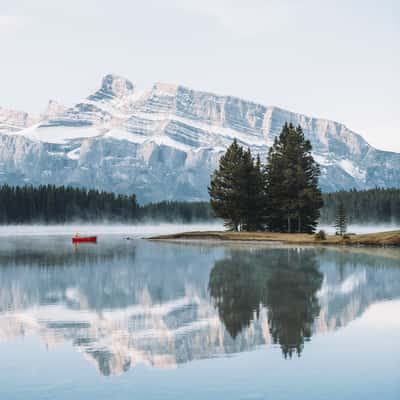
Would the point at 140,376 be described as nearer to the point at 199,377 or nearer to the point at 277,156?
the point at 199,377

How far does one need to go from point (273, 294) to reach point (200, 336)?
426 inches

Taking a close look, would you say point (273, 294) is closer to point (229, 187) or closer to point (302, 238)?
point (302, 238)

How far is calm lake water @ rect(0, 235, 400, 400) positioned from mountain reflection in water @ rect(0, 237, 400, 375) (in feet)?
0.17

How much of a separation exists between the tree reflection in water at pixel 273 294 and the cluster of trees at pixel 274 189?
130ft

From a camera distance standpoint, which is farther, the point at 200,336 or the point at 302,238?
the point at 302,238

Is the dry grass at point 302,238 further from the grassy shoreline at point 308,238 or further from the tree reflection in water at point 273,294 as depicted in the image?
the tree reflection in water at point 273,294

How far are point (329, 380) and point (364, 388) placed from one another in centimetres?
91

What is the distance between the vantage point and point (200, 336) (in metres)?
20.9

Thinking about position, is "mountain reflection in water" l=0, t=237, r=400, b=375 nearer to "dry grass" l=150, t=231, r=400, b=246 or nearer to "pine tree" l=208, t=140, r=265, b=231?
"dry grass" l=150, t=231, r=400, b=246

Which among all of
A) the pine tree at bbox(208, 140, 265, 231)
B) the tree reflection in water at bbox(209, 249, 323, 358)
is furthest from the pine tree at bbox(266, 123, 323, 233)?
the tree reflection in water at bbox(209, 249, 323, 358)

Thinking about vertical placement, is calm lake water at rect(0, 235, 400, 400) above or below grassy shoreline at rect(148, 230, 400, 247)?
below

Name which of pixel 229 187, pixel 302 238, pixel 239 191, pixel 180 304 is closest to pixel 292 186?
pixel 239 191

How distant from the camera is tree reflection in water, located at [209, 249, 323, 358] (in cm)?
2208

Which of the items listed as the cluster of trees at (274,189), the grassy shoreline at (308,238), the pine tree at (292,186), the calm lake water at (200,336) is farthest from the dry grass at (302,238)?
the calm lake water at (200,336)
